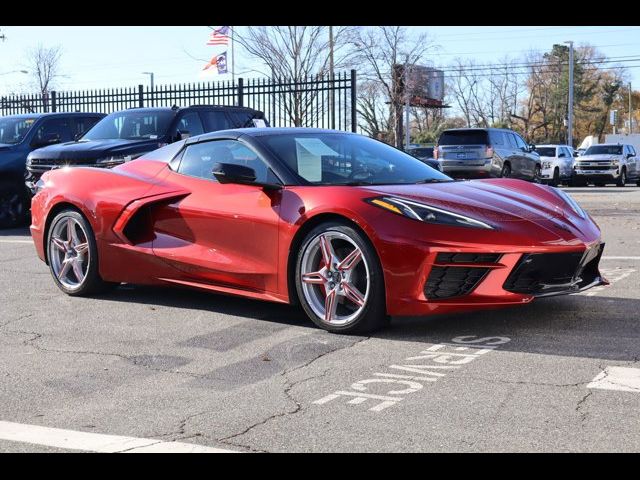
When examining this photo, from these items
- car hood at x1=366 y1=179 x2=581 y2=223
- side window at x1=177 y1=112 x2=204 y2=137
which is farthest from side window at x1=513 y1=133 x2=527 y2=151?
car hood at x1=366 y1=179 x2=581 y2=223

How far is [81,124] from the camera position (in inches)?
602

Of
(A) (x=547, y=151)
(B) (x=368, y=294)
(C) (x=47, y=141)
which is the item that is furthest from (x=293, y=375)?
(A) (x=547, y=151)

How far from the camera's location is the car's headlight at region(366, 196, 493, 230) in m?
5.65

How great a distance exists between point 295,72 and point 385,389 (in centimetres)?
3030

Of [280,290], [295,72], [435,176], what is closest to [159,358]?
[280,290]

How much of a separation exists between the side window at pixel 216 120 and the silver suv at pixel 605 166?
2207 centimetres

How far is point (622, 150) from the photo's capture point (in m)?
34.0

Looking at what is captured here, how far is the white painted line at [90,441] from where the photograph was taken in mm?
3703

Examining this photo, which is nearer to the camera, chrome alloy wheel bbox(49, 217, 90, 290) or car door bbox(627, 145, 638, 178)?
chrome alloy wheel bbox(49, 217, 90, 290)

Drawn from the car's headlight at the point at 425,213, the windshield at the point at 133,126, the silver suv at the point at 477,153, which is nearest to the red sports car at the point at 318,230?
the car's headlight at the point at 425,213

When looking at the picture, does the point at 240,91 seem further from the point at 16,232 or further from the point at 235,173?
the point at 235,173

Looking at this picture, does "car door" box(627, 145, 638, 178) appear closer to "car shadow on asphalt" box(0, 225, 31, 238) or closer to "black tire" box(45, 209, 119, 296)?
"car shadow on asphalt" box(0, 225, 31, 238)

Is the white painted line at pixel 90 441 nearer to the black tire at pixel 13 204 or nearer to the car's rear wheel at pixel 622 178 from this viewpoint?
the black tire at pixel 13 204

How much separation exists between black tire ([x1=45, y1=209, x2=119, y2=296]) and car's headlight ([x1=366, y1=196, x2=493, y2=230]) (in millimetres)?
2600
